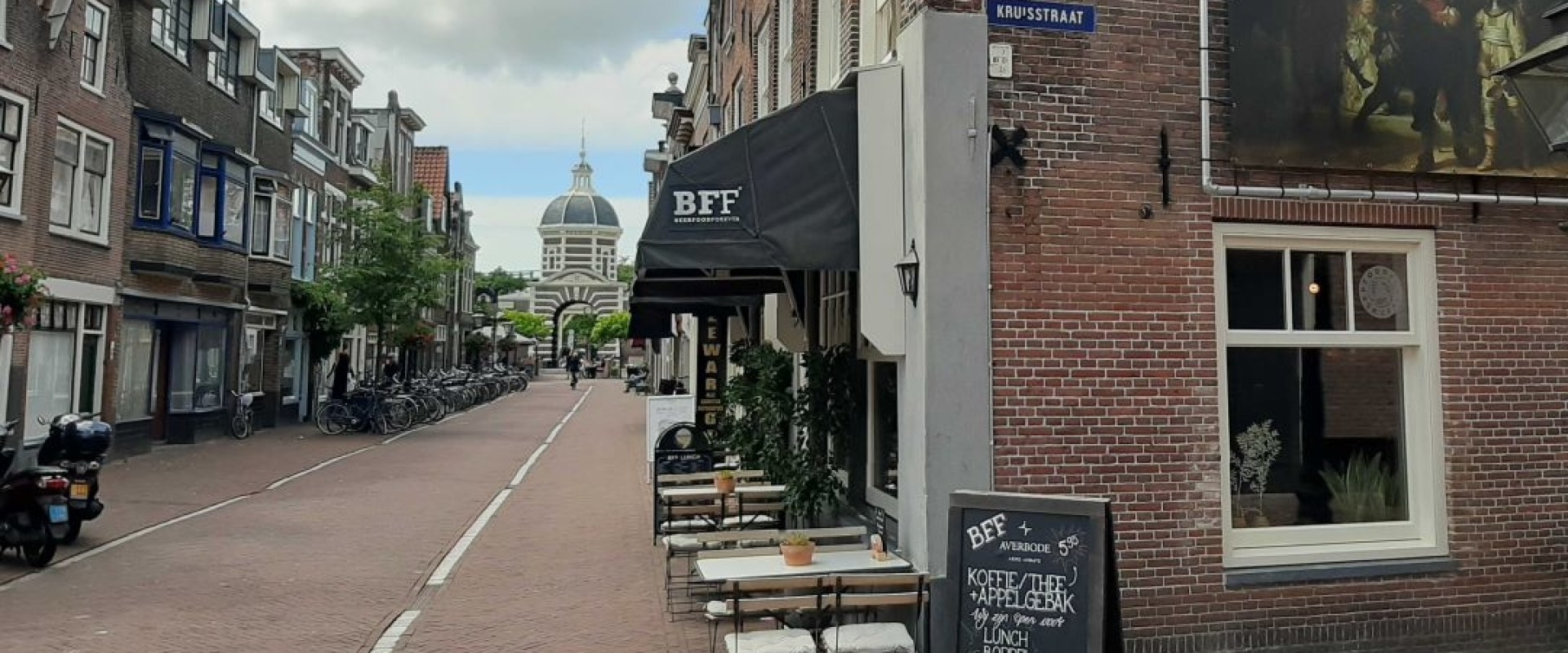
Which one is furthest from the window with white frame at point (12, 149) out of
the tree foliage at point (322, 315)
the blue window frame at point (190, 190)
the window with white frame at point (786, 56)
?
the window with white frame at point (786, 56)

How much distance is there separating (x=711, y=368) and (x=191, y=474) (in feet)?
27.7

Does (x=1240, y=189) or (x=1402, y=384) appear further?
(x=1402, y=384)

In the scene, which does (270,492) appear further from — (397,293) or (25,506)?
(397,293)

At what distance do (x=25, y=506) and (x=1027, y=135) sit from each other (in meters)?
9.21

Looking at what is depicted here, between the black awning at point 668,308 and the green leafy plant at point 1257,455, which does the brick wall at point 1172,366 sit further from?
the black awning at point 668,308

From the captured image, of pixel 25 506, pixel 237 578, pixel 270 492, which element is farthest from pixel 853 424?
pixel 270 492

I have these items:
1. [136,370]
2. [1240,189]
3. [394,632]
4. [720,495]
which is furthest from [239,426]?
[1240,189]

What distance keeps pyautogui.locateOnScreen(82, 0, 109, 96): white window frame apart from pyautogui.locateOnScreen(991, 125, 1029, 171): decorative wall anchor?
54.7 ft

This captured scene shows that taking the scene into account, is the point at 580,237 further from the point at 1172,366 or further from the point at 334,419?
the point at 1172,366

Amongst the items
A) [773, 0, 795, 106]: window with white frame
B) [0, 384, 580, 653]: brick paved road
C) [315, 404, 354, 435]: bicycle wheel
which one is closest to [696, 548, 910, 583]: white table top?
[0, 384, 580, 653]: brick paved road

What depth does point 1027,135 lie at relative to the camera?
611 centimetres

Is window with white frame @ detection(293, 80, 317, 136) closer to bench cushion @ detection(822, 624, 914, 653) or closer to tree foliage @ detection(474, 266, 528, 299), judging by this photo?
bench cushion @ detection(822, 624, 914, 653)

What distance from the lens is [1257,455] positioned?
6566mm

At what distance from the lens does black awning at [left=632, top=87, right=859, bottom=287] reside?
604 centimetres
